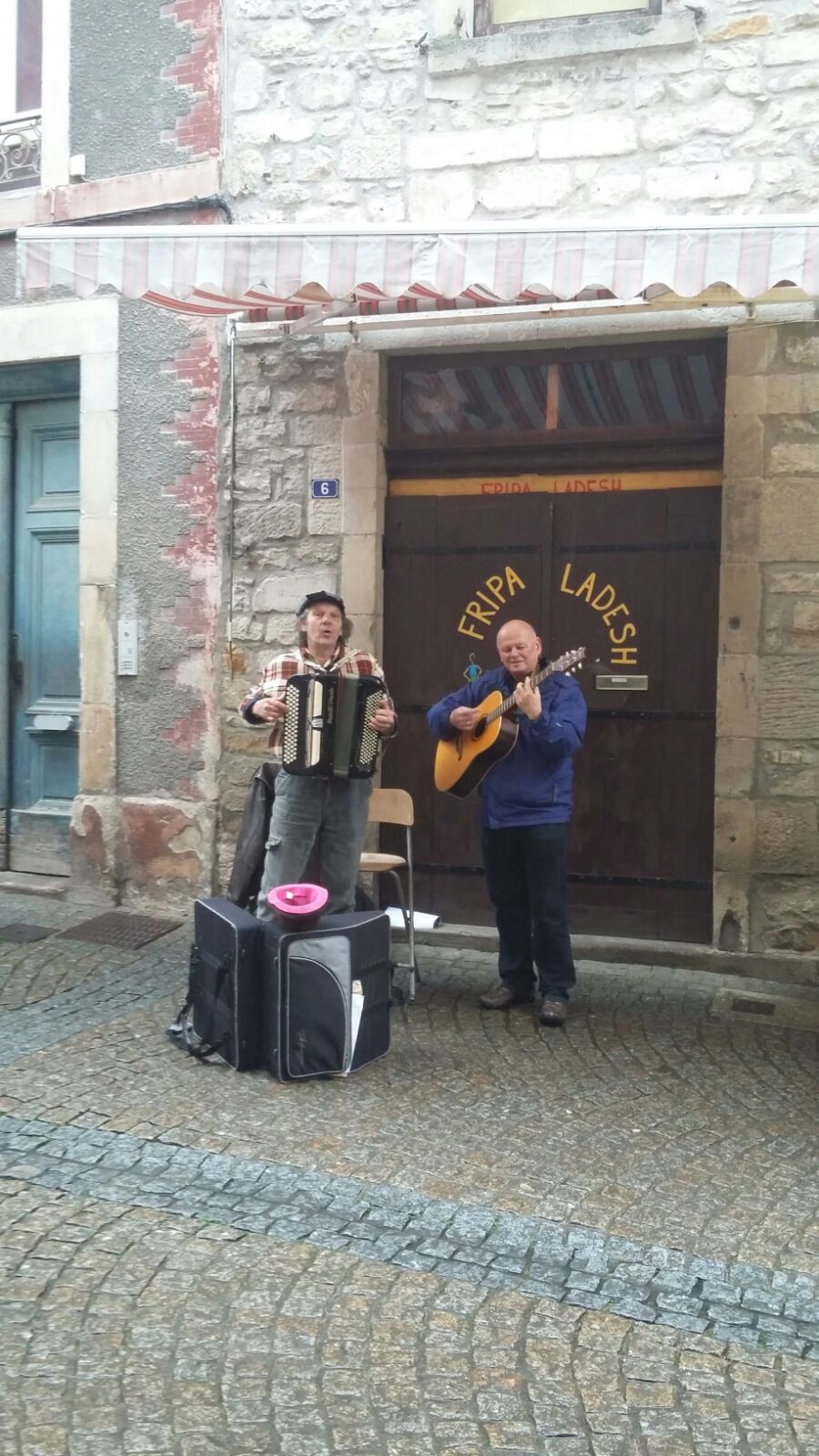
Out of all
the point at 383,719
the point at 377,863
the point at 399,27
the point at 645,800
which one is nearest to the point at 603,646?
the point at 645,800

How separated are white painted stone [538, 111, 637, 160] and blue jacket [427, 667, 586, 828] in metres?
2.63

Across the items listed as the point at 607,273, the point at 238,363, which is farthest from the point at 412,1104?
the point at 238,363

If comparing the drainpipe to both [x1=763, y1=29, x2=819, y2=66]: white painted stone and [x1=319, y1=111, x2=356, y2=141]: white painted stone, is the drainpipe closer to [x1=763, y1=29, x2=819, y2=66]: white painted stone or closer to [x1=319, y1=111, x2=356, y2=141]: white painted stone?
[x1=319, y1=111, x2=356, y2=141]: white painted stone

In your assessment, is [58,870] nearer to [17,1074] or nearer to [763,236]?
[17,1074]

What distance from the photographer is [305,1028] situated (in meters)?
4.53

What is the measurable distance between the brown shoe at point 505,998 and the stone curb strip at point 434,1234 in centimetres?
177

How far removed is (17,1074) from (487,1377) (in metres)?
2.35

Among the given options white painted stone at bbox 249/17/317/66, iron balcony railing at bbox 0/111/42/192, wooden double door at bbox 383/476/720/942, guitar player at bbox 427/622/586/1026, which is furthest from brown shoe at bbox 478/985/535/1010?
iron balcony railing at bbox 0/111/42/192

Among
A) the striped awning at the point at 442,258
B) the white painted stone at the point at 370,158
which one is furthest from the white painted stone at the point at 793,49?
the white painted stone at the point at 370,158

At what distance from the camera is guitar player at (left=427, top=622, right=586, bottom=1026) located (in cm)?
524

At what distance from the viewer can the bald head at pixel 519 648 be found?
5.30 meters

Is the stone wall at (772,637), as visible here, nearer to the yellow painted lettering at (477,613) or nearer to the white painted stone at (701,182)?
the white painted stone at (701,182)

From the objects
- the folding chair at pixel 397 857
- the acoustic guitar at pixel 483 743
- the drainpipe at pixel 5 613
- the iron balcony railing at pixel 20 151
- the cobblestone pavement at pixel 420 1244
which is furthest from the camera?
the drainpipe at pixel 5 613

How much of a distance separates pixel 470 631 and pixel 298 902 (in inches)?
96.2
